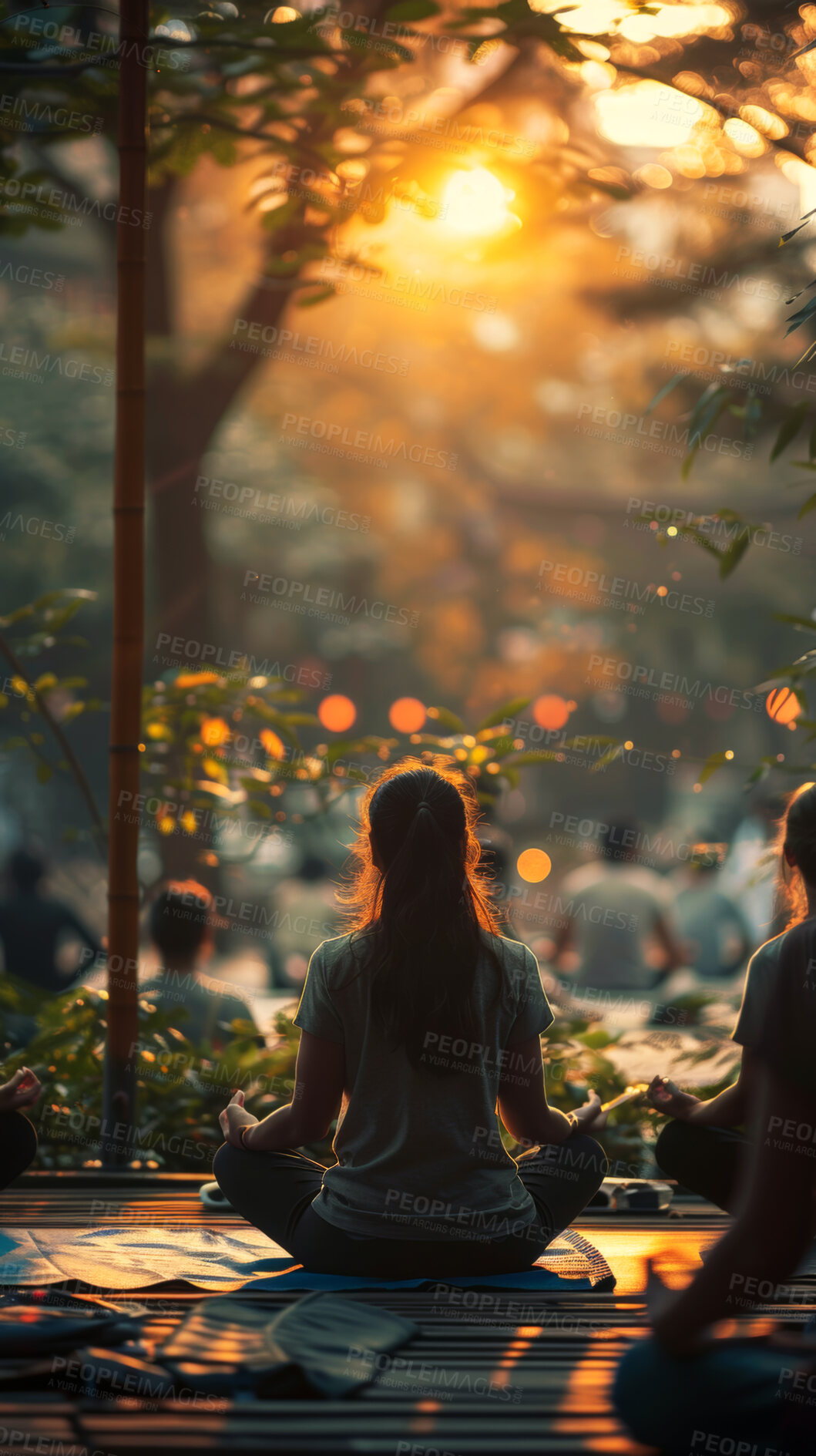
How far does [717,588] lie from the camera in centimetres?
2217

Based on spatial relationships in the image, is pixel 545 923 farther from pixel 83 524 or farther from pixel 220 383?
pixel 83 524

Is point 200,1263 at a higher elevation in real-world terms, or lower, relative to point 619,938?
higher

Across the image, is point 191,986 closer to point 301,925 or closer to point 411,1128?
point 411,1128

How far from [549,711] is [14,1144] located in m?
21.9

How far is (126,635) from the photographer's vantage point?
383cm

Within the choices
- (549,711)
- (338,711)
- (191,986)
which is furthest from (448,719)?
(549,711)

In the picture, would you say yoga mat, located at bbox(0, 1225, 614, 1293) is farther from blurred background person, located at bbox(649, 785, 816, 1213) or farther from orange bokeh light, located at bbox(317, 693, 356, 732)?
orange bokeh light, located at bbox(317, 693, 356, 732)

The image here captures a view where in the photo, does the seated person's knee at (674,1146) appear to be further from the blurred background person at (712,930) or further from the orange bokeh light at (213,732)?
the blurred background person at (712,930)

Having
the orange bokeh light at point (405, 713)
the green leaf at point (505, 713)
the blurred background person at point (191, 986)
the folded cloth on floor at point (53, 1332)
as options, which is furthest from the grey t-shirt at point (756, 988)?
the orange bokeh light at point (405, 713)

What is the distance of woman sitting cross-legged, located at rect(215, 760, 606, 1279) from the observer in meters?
2.51

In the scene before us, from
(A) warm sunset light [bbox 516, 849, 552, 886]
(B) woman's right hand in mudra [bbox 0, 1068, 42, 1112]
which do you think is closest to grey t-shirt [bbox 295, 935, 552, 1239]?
(B) woman's right hand in mudra [bbox 0, 1068, 42, 1112]

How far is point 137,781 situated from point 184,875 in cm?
180

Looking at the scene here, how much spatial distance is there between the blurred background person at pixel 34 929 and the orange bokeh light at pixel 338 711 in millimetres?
16816

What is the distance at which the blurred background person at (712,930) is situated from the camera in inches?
281
